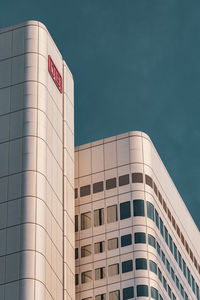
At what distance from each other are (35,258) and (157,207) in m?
27.0

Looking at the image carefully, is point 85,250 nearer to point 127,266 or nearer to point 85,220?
point 85,220

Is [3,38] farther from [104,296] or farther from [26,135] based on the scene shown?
[104,296]

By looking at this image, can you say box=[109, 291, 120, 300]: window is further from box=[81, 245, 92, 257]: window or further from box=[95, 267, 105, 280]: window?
box=[81, 245, 92, 257]: window

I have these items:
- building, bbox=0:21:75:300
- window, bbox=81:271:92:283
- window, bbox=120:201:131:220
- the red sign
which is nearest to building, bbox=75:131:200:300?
window, bbox=120:201:131:220

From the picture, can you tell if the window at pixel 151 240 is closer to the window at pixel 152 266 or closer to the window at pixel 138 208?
the window at pixel 152 266

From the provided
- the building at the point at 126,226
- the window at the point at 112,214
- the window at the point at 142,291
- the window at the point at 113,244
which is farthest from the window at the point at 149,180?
the window at the point at 142,291

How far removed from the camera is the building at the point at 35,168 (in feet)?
417

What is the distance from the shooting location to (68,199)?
467 feet

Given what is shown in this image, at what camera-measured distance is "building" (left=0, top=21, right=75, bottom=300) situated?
127125 millimetres

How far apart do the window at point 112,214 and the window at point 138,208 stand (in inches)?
117

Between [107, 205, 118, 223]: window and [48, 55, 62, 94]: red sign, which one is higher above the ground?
[48, 55, 62, 94]: red sign

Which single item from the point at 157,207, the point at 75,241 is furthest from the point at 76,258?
the point at 157,207

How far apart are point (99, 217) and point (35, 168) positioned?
1713cm

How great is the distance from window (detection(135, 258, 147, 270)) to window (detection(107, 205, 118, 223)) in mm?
7932
